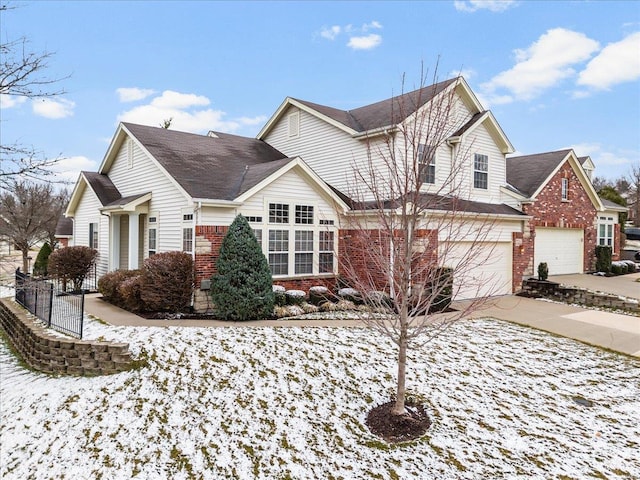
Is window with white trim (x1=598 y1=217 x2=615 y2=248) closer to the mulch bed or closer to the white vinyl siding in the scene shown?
the mulch bed

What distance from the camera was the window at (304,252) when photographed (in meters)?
13.0

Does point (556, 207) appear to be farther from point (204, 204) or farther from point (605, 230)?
point (204, 204)

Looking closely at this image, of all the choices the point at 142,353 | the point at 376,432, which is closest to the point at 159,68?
the point at 142,353

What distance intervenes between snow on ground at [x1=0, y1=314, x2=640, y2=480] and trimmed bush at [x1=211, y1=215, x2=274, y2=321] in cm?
156

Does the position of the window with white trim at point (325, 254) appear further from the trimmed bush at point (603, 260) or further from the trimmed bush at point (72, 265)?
the trimmed bush at point (603, 260)

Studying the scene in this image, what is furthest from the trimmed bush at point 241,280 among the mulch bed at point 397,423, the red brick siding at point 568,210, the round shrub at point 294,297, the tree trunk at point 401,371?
the red brick siding at point 568,210

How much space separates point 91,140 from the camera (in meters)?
18.6

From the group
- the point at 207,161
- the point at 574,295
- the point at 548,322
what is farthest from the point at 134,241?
the point at 574,295

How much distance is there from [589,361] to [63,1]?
15.2 metres

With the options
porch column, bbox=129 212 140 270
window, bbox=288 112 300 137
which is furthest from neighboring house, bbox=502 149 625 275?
porch column, bbox=129 212 140 270

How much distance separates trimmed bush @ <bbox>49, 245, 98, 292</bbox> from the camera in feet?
47.8

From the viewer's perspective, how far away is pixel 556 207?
61.0 feet

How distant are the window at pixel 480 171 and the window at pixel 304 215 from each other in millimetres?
6928

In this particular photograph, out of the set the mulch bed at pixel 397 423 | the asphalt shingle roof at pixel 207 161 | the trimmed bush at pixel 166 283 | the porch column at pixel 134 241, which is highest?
the asphalt shingle roof at pixel 207 161
